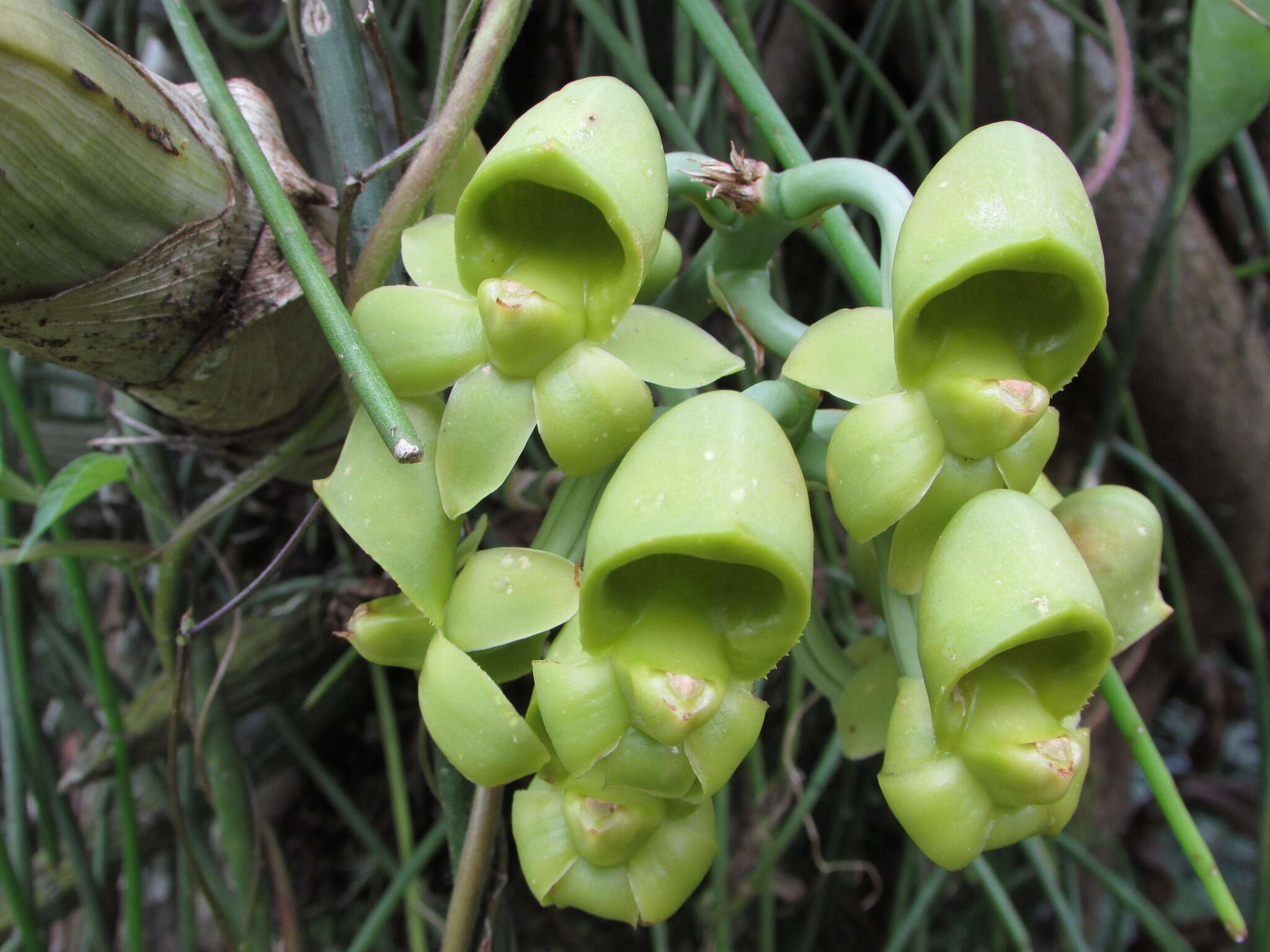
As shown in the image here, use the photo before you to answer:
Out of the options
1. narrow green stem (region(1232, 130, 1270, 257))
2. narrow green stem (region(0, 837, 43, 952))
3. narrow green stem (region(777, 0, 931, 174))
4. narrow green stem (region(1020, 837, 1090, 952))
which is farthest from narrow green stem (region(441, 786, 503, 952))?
narrow green stem (region(1232, 130, 1270, 257))

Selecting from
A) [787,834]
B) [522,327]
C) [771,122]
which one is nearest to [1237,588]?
[787,834]

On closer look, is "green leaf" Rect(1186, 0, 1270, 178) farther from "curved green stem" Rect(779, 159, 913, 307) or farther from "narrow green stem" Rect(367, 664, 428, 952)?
"narrow green stem" Rect(367, 664, 428, 952)

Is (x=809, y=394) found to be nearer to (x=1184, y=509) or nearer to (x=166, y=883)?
(x=1184, y=509)

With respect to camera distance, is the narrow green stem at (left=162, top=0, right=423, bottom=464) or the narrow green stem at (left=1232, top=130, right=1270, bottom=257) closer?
the narrow green stem at (left=162, top=0, right=423, bottom=464)

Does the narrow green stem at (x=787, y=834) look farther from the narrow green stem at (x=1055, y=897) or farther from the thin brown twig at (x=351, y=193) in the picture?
the thin brown twig at (x=351, y=193)

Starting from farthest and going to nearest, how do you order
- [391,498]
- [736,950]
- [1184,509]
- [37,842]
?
[736,950], [1184,509], [37,842], [391,498]

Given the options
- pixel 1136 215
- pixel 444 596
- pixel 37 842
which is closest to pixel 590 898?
pixel 444 596

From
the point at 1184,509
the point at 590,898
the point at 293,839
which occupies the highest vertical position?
the point at 590,898
